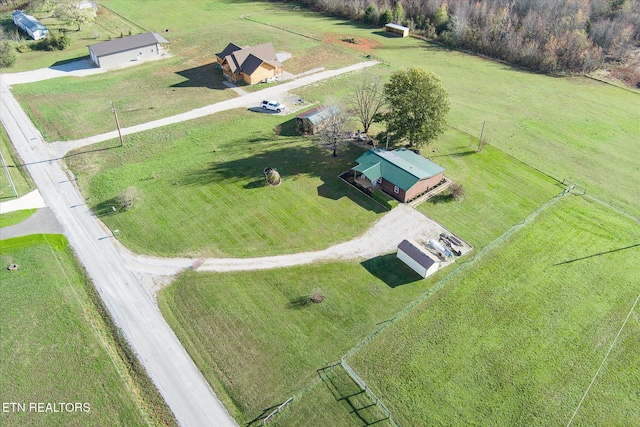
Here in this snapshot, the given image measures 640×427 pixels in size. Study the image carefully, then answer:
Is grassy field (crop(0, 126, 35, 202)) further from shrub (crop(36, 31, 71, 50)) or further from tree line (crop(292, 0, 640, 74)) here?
tree line (crop(292, 0, 640, 74))

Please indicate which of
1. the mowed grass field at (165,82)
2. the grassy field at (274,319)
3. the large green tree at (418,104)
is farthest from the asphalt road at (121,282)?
the large green tree at (418,104)

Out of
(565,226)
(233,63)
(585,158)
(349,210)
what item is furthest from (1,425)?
(585,158)

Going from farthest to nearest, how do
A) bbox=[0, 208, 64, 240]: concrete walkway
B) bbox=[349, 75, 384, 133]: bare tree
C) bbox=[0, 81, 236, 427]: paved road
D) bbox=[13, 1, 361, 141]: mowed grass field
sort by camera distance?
1. bbox=[13, 1, 361, 141]: mowed grass field
2. bbox=[349, 75, 384, 133]: bare tree
3. bbox=[0, 208, 64, 240]: concrete walkway
4. bbox=[0, 81, 236, 427]: paved road

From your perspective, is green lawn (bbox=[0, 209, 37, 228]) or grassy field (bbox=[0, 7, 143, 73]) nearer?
green lawn (bbox=[0, 209, 37, 228])

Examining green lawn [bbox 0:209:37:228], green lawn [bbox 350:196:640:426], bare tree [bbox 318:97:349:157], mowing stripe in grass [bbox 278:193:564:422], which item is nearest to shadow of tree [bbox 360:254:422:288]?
mowing stripe in grass [bbox 278:193:564:422]

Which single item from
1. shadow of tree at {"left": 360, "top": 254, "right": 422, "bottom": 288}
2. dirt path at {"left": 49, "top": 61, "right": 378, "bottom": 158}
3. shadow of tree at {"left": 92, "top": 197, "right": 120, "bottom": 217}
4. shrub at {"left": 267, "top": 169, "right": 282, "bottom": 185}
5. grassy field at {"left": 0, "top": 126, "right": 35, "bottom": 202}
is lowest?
shadow of tree at {"left": 360, "top": 254, "right": 422, "bottom": 288}

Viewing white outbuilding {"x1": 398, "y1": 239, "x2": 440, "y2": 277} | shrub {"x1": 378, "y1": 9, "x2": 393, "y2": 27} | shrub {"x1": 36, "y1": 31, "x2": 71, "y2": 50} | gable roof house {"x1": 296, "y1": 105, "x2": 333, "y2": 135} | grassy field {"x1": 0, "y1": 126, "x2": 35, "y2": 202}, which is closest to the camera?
white outbuilding {"x1": 398, "y1": 239, "x2": 440, "y2": 277}

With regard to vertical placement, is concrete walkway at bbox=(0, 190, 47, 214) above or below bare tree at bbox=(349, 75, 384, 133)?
below

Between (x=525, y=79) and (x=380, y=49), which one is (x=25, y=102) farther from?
(x=525, y=79)
